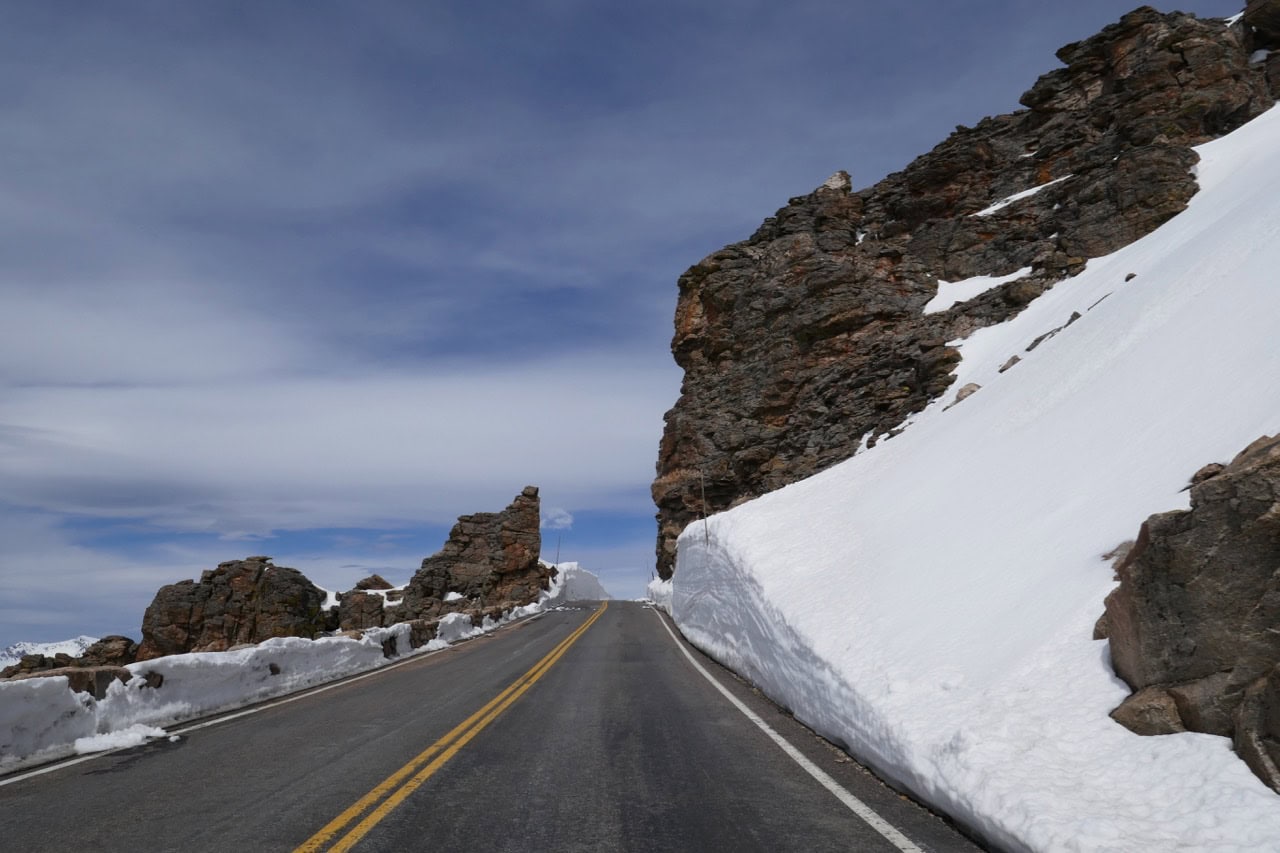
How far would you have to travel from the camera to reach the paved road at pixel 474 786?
15.6 ft

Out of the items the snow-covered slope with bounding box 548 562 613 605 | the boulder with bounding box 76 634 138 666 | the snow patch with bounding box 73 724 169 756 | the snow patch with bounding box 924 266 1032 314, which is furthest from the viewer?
the snow-covered slope with bounding box 548 562 613 605

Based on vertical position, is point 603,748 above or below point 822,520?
below

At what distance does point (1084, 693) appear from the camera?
18.1ft

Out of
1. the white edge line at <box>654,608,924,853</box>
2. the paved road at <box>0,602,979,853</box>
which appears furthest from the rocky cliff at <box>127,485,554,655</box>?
the white edge line at <box>654,608,924,853</box>

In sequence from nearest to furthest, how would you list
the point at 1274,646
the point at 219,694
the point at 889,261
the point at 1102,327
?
1. the point at 1274,646
2. the point at 219,694
3. the point at 1102,327
4. the point at 889,261

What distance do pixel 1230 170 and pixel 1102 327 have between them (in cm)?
1646

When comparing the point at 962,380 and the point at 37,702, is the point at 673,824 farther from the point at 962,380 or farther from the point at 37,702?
the point at 962,380

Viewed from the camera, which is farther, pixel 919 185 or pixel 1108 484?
pixel 919 185

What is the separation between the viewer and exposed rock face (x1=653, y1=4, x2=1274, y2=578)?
3134 centimetres

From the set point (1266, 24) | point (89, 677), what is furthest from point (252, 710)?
point (1266, 24)

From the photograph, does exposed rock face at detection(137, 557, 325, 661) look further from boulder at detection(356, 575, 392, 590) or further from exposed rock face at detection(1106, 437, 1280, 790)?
exposed rock face at detection(1106, 437, 1280, 790)

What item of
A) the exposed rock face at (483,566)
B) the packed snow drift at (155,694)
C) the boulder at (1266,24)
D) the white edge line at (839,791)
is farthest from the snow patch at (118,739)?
the exposed rock face at (483,566)

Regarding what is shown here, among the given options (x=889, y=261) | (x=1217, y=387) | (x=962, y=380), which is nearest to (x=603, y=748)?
(x=1217, y=387)

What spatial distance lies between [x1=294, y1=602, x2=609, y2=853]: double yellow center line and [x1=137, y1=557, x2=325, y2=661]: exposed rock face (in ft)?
182
